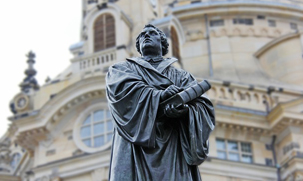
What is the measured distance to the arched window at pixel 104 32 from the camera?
94.9 ft

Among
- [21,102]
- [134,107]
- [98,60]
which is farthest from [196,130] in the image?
[21,102]

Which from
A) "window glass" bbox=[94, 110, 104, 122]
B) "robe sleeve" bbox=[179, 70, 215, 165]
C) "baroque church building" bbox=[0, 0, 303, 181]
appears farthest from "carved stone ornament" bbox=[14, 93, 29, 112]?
"robe sleeve" bbox=[179, 70, 215, 165]

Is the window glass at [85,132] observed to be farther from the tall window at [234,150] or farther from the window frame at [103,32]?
the tall window at [234,150]

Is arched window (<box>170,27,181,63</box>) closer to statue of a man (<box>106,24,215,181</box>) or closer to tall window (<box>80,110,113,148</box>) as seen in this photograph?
tall window (<box>80,110,113,148</box>)

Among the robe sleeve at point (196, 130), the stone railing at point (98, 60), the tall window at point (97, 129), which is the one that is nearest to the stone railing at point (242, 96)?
the stone railing at point (98, 60)

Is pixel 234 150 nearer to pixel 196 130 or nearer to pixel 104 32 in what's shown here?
pixel 104 32

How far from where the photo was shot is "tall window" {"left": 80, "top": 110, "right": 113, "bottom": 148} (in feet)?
85.4

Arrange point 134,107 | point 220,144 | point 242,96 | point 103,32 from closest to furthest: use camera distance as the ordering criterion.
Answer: point 134,107
point 220,144
point 242,96
point 103,32

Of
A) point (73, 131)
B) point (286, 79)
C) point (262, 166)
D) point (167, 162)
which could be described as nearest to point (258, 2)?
point (286, 79)

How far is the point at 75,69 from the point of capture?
28.1 meters

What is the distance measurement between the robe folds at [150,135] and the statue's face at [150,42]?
455 mm

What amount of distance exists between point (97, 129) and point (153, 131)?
2102 cm

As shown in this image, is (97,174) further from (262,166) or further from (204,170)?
(262,166)

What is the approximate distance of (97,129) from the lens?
86.7 feet
